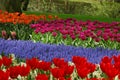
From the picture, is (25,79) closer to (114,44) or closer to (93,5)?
(114,44)

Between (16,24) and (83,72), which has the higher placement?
(83,72)

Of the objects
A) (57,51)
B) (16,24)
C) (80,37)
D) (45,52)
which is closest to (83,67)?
(45,52)

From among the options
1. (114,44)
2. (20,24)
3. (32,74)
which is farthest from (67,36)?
(32,74)

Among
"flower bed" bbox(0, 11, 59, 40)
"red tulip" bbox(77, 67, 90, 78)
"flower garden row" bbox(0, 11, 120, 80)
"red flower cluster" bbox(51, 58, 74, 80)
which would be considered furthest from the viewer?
"flower bed" bbox(0, 11, 59, 40)

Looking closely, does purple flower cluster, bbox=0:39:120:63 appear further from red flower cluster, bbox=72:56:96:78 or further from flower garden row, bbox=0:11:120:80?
red flower cluster, bbox=72:56:96:78

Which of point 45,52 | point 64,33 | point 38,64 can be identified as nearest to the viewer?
point 38,64

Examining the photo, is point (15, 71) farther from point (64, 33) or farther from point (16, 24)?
point (16, 24)

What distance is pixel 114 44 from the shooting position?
1260cm

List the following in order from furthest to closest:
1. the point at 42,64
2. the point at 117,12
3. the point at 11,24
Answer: the point at 117,12
the point at 11,24
the point at 42,64

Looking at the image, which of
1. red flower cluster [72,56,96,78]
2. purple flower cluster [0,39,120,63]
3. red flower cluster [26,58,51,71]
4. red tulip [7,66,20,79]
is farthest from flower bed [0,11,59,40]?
red tulip [7,66,20,79]

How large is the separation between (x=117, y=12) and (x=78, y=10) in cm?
441

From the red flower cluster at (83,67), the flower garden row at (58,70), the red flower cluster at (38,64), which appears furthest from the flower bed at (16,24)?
the red flower cluster at (38,64)

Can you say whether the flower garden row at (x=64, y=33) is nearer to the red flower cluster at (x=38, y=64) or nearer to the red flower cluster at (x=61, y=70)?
the red flower cluster at (x=61, y=70)

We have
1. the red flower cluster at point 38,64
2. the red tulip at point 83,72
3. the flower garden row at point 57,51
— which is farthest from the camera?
the red flower cluster at point 38,64
